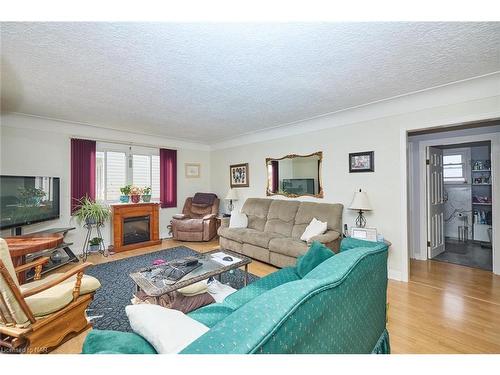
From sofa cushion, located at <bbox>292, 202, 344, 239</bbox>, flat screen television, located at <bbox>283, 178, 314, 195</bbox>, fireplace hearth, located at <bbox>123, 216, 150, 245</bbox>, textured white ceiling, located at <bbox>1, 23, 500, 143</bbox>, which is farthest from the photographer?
fireplace hearth, located at <bbox>123, 216, 150, 245</bbox>

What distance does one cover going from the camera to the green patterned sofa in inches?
24.1

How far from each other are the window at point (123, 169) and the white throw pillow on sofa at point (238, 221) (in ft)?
7.02

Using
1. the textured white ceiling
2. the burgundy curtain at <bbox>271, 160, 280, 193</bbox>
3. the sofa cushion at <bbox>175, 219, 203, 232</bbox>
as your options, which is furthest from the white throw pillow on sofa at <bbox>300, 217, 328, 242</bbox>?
the sofa cushion at <bbox>175, 219, 203, 232</bbox>

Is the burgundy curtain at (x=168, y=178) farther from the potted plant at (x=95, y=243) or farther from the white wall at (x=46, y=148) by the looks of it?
the potted plant at (x=95, y=243)

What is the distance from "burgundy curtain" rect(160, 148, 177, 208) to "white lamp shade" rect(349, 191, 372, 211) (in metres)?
4.12

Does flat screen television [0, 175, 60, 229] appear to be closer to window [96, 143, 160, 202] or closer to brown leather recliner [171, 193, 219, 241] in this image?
window [96, 143, 160, 202]

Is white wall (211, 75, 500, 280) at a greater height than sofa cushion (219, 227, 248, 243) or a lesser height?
greater

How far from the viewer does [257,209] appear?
4539mm

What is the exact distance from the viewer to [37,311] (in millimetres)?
1679

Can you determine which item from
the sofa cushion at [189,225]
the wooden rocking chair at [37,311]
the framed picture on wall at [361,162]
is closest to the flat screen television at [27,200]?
the wooden rocking chair at [37,311]

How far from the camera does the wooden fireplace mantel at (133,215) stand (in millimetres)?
4344

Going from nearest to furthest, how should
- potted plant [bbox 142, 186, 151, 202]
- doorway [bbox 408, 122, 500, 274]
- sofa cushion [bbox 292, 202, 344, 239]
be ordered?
1. doorway [bbox 408, 122, 500, 274]
2. sofa cushion [bbox 292, 202, 344, 239]
3. potted plant [bbox 142, 186, 151, 202]

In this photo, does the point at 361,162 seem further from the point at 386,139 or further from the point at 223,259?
the point at 223,259
